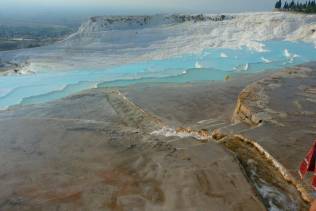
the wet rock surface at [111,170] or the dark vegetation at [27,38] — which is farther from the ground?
the wet rock surface at [111,170]

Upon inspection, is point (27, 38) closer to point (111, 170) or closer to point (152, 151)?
point (152, 151)

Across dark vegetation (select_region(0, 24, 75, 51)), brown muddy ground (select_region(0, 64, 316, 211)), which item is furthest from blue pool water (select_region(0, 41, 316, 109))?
dark vegetation (select_region(0, 24, 75, 51))

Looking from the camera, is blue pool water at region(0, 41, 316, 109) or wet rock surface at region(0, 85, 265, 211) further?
blue pool water at region(0, 41, 316, 109)

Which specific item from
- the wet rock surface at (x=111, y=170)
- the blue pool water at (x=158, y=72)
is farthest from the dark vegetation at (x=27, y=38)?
the wet rock surface at (x=111, y=170)

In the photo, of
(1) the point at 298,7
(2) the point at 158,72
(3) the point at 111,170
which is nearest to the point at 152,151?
(3) the point at 111,170

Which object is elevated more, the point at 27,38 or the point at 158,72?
the point at 158,72

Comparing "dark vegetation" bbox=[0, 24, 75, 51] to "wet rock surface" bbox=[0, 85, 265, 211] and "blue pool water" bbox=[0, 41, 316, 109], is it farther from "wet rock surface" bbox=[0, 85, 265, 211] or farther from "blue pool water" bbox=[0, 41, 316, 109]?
"wet rock surface" bbox=[0, 85, 265, 211]

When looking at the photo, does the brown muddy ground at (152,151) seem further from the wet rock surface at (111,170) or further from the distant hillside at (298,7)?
the distant hillside at (298,7)

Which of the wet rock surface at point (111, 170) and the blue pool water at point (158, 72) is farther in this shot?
the blue pool water at point (158, 72)

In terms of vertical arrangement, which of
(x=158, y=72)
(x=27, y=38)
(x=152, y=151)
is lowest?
(x=27, y=38)

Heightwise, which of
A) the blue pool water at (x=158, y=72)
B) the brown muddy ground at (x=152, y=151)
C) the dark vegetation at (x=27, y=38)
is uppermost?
the brown muddy ground at (x=152, y=151)
